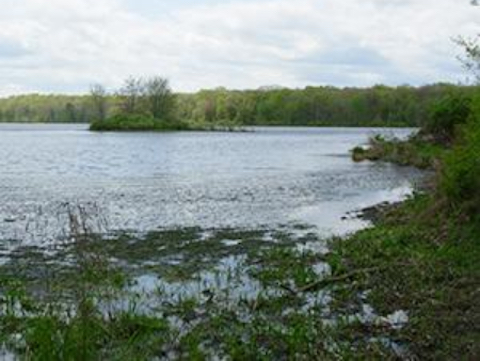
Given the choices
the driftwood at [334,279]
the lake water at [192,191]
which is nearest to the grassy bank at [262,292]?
the driftwood at [334,279]

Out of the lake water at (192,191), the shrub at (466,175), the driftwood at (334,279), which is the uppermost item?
the shrub at (466,175)

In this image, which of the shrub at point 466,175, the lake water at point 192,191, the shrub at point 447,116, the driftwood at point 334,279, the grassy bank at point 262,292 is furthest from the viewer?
the shrub at point 447,116

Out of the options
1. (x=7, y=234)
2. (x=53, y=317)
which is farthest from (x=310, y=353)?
(x=7, y=234)

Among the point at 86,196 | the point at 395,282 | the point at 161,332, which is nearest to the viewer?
the point at 161,332

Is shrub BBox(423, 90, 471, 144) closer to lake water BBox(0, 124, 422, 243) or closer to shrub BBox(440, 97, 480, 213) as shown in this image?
lake water BBox(0, 124, 422, 243)

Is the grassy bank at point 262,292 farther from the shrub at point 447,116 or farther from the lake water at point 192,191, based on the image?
the shrub at point 447,116

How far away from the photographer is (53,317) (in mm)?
11156

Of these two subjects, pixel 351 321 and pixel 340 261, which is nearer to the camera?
pixel 351 321

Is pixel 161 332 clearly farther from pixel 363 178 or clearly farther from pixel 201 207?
pixel 363 178

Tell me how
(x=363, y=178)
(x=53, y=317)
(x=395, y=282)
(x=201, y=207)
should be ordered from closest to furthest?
(x=53, y=317)
(x=395, y=282)
(x=201, y=207)
(x=363, y=178)

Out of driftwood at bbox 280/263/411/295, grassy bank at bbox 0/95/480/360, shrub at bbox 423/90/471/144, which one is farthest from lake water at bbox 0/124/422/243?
driftwood at bbox 280/263/411/295

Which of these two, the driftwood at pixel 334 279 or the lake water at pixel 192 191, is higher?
the driftwood at pixel 334 279

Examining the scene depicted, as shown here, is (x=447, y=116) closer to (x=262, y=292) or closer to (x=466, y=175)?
(x=466, y=175)

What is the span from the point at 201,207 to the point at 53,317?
1932 centimetres
